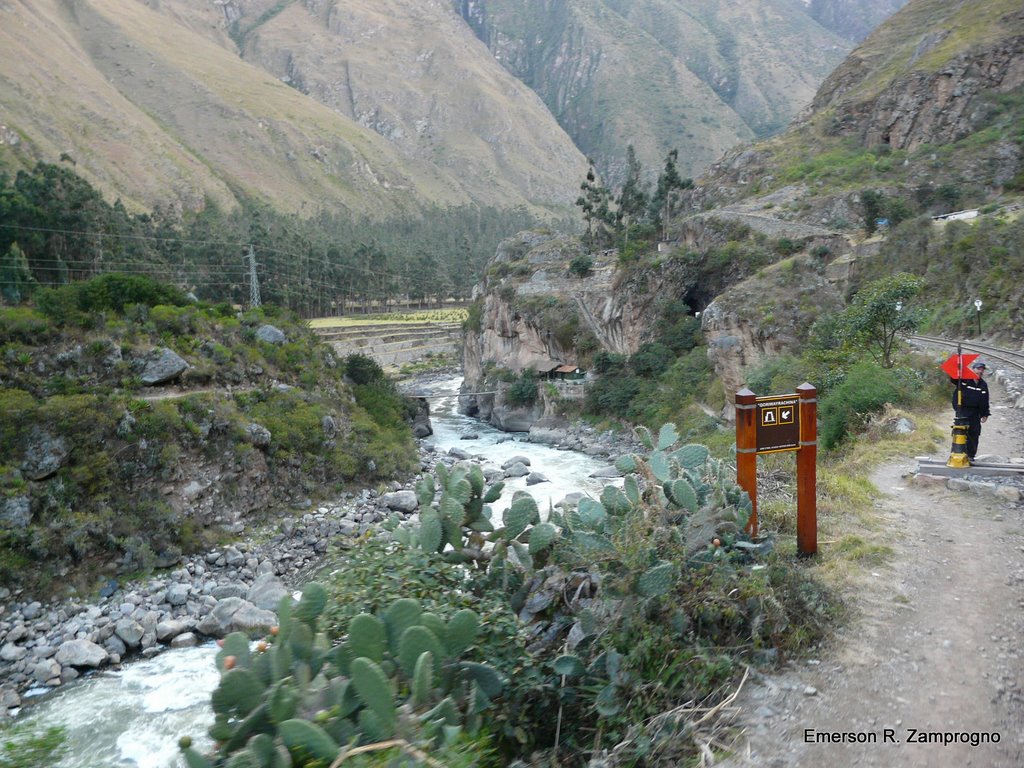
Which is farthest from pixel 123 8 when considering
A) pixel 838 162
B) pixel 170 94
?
pixel 838 162

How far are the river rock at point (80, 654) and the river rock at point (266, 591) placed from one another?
3215 mm

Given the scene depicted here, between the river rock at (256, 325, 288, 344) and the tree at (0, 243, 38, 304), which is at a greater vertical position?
the tree at (0, 243, 38, 304)

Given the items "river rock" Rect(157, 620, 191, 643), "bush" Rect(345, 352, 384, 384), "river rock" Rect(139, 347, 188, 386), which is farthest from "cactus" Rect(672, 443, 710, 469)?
"bush" Rect(345, 352, 384, 384)

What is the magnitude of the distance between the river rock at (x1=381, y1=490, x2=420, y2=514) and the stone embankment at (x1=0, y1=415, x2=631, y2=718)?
67.8 inches

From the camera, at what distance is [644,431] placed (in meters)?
6.55

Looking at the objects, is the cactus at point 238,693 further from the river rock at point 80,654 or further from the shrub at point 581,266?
the shrub at point 581,266

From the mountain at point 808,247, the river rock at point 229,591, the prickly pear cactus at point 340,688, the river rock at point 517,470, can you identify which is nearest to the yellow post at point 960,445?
the prickly pear cactus at point 340,688

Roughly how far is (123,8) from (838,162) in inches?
6751

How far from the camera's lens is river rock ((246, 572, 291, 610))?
15.4 metres

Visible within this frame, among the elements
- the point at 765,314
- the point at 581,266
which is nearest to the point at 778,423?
the point at 765,314

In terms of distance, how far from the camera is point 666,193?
156 ft

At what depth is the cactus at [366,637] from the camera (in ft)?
11.7

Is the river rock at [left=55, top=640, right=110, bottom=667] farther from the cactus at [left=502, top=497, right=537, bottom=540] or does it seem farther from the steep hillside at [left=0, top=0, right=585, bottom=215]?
the steep hillside at [left=0, top=0, right=585, bottom=215]

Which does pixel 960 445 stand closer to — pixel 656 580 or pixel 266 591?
pixel 656 580
